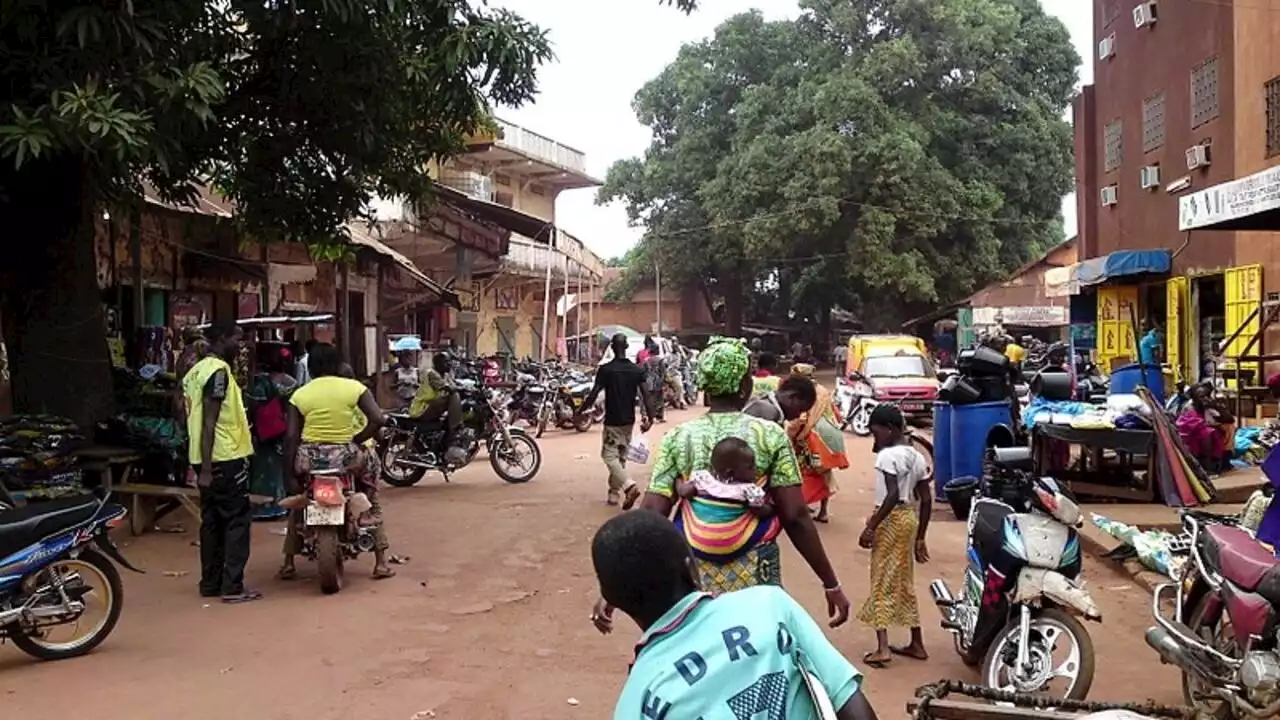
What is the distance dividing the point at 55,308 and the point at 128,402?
1266 millimetres

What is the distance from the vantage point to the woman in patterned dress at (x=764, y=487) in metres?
3.82

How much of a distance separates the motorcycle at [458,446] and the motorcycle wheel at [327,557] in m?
5.29

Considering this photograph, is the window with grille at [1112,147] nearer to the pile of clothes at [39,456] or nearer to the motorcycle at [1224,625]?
the motorcycle at [1224,625]

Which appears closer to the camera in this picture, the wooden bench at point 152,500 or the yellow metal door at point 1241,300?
the wooden bench at point 152,500

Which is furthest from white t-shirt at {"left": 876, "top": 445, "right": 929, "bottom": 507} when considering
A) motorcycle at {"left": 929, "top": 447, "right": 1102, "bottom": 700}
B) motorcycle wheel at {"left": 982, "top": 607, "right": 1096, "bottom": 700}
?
motorcycle wheel at {"left": 982, "top": 607, "right": 1096, "bottom": 700}

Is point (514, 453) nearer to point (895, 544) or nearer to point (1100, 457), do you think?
point (1100, 457)

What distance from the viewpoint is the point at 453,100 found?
9664 mm

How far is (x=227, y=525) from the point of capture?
7.48 meters

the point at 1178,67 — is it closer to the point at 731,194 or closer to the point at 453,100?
the point at 453,100

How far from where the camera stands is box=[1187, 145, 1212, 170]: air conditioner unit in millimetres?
18172

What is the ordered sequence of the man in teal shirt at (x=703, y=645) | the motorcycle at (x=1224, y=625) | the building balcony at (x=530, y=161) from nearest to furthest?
the man in teal shirt at (x=703, y=645)
the motorcycle at (x=1224, y=625)
the building balcony at (x=530, y=161)

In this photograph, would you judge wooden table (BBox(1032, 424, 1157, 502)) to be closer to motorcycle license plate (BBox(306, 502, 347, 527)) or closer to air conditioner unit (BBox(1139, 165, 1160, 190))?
motorcycle license plate (BBox(306, 502, 347, 527))

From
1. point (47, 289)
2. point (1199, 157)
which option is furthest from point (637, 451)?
point (1199, 157)

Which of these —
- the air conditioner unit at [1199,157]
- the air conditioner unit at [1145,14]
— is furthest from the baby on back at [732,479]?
the air conditioner unit at [1145,14]
